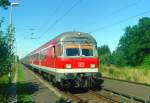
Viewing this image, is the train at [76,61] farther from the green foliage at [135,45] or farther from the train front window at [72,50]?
the green foliage at [135,45]

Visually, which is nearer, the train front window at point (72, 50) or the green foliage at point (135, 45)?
the train front window at point (72, 50)

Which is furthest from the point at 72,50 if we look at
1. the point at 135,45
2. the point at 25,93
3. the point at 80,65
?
the point at 135,45

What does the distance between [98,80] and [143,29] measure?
67646 mm

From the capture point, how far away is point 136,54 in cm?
8550

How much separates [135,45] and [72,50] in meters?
67.0

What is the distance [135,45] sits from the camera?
3425 inches

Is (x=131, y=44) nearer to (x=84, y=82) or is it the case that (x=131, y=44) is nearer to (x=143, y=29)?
(x=143, y=29)

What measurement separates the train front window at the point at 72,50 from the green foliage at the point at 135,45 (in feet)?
199

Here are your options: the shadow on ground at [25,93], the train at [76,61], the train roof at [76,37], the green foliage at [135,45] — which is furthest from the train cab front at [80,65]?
the green foliage at [135,45]

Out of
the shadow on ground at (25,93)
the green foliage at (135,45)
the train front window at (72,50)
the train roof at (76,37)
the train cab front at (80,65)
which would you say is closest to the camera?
the shadow on ground at (25,93)

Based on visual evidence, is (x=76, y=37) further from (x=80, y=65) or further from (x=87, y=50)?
(x=80, y=65)

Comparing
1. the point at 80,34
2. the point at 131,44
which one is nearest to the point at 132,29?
the point at 131,44

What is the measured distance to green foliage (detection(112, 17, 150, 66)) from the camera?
84.8 meters

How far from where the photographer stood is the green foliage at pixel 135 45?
278ft
